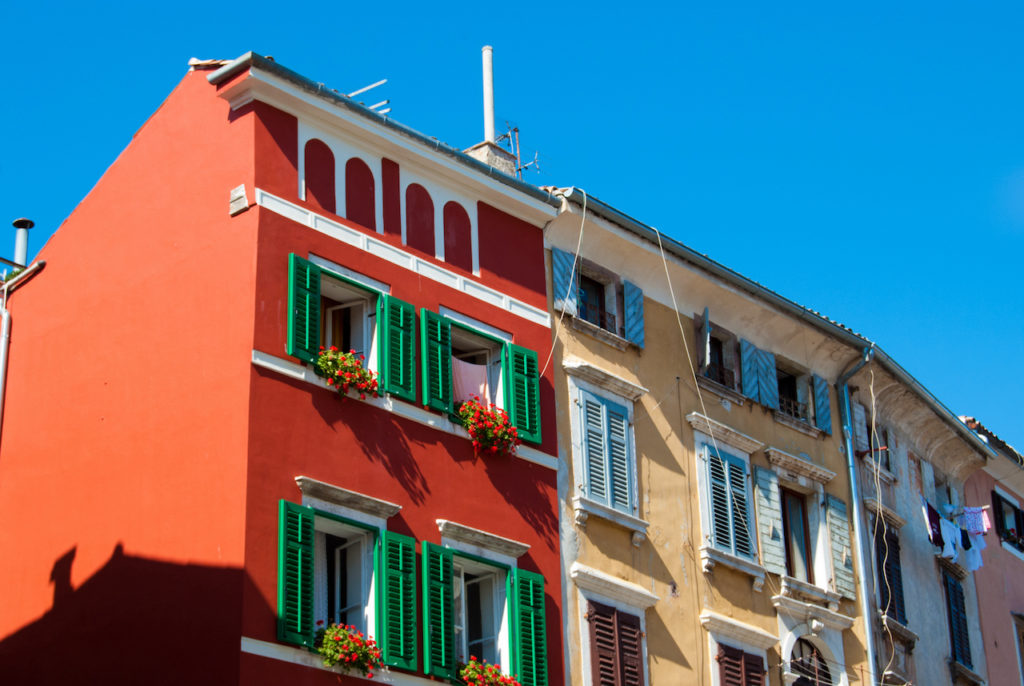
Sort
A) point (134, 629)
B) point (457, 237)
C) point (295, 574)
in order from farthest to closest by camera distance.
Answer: point (457, 237)
point (134, 629)
point (295, 574)

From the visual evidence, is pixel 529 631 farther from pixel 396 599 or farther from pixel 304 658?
pixel 304 658

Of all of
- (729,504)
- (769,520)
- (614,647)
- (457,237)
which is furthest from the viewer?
(769,520)

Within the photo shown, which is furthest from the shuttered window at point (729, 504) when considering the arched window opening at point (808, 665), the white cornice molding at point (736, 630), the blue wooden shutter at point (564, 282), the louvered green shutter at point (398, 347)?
the louvered green shutter at point (398, 347)

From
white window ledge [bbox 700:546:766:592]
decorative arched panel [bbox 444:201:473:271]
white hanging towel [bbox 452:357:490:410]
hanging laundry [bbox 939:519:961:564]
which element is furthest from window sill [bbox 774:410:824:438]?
decorative arched panel [bbox 444:201:473:271]

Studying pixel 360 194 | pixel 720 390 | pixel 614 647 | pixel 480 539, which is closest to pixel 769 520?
pixel 720 390

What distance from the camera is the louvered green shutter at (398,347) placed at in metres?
24.1

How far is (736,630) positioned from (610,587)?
2953mm

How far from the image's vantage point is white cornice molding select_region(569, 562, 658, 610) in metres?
25.8

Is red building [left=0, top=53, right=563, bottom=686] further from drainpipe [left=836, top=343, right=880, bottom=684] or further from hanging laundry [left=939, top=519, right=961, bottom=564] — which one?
hanging laundry [left=939, top=519, right=961, bottom=564]

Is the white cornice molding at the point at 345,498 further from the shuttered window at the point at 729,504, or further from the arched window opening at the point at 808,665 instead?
the arched window opening at the point at 808,665

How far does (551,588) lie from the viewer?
25.3m

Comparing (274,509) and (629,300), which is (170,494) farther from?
(629,300)

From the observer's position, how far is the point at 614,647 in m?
26.0

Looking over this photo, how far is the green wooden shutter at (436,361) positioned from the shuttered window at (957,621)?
14730mm
